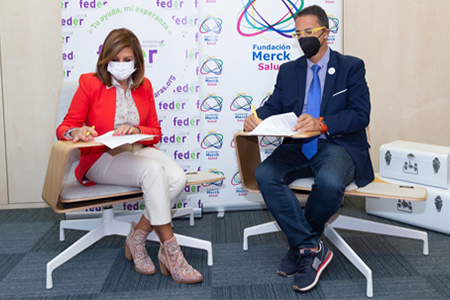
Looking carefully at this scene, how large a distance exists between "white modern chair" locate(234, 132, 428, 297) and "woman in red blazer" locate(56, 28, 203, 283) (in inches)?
13.6

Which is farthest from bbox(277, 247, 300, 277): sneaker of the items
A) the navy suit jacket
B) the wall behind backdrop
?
the wall behind backdrop

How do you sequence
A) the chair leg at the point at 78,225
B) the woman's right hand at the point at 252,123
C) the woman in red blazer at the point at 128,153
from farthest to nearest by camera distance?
the chair leg at the point at 78,225, the woman's right hand at the point at 252,123, the woman in red blazer at the point at 128,153

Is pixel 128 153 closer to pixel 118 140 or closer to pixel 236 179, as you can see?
pixel 118 140

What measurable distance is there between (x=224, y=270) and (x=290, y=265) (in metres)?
0.34

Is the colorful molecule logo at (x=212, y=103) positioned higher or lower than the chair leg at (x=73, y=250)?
higher

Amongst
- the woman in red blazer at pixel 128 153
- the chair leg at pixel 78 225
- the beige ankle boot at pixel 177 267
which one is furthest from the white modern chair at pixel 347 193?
the chair leg at pixel 78 225

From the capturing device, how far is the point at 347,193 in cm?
217

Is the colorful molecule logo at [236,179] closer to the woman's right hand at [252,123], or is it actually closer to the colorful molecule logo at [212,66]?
the colorful molecule logo at [212,66]

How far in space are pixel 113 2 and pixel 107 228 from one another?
150 cm

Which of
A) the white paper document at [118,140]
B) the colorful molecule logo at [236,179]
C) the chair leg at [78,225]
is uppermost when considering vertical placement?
the white paper document at [118,140]

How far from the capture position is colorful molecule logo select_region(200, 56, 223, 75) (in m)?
3.11

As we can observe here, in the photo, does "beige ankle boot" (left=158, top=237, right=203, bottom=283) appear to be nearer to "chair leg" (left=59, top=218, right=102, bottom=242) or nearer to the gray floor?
the gray floor

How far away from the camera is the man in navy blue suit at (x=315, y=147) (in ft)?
6.88

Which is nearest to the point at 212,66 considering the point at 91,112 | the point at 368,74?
the point at 91,112
